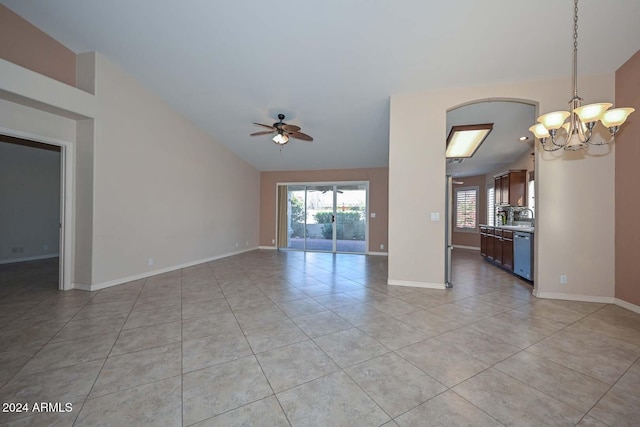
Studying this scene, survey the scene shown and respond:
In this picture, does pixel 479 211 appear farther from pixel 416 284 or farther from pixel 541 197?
pixel 416 284

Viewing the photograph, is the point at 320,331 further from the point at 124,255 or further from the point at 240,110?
the point at 240,110

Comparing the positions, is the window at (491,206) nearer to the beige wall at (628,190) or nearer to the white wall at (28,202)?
the beige wall at (628,190)

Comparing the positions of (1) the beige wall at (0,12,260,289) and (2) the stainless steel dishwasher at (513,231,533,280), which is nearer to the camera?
(1) the beige wall at (0,12,260,289)

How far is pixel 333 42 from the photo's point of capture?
11.0 feet

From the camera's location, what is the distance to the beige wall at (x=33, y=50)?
125 inches

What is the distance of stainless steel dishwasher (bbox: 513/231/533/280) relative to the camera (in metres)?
4.37

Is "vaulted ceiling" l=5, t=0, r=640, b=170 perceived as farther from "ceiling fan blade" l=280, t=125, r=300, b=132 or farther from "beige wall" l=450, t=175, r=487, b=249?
"beige wall" l=450, t=175, r=487, b=249

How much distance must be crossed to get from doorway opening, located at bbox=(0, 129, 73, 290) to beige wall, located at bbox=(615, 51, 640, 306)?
29.8 ft

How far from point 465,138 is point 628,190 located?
274cm

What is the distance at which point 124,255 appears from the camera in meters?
4.28

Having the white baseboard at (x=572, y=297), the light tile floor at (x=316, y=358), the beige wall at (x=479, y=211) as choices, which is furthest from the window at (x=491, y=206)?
the light tile floor at (x=316, y=358)

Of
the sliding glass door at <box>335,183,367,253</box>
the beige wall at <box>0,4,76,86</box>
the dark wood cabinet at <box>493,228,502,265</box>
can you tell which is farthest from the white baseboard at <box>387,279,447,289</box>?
the beige wall at <box>0,4,76,86</box>

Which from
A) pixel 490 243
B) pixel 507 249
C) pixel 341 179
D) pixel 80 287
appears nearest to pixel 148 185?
pixel 80 287

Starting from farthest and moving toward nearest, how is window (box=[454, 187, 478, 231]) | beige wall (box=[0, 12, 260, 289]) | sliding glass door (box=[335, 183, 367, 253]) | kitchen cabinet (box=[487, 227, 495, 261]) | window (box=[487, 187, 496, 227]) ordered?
window (box=[454, 187, 478, 231])
window (box=[487, 187, 496, 227])
sliding glass door (box=[335, 183, 367, 253])
kitchen cabinet (box=[487, 227, 495, 261])
beige wall (box=[0, 12, 260, 289])
